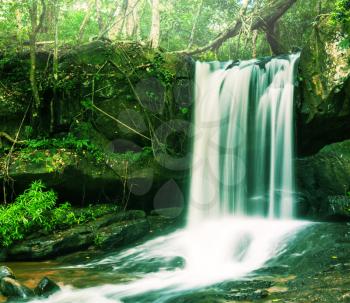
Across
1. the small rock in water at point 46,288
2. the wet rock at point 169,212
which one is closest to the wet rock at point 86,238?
the wet rock at point 169,212

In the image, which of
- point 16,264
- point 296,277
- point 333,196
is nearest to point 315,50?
point 333,196

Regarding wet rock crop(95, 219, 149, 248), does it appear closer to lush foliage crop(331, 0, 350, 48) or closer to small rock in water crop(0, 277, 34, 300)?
small rock in water crop(0, 277, 34, 300)

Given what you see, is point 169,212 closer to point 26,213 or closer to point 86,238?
point 86,238

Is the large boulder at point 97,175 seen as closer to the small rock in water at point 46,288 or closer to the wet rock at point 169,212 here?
the wet rock at point 169,212

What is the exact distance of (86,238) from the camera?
23.7 feet

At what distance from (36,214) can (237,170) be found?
4.59 metres

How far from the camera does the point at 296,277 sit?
16.4 feet

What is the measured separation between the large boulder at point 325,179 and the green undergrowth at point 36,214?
15.3ft

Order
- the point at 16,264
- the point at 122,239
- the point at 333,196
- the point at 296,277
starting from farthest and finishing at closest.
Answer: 1. the point at 333,196
2. the point at 122,239
3. the point at 16,264
4. the point at 296,277

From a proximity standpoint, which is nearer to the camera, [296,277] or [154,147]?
[296,277]

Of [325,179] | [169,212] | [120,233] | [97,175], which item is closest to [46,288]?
[120,233]

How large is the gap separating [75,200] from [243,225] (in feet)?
12.0

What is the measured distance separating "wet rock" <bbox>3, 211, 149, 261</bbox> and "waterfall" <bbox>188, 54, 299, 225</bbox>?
167 centimetres

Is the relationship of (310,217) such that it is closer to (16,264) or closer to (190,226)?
(190,226)
